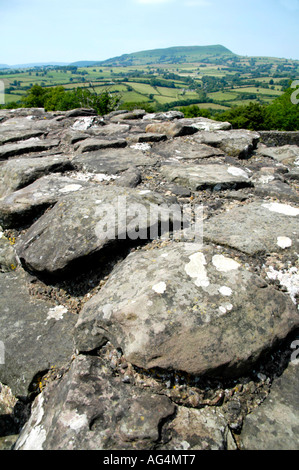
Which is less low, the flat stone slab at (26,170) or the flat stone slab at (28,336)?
the flat stone slab at (26,170)

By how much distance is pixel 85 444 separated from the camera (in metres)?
1.38

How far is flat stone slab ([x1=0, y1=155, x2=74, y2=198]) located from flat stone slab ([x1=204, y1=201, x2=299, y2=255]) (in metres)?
2.15

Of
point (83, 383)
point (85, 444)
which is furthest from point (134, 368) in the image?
point (85, 444)

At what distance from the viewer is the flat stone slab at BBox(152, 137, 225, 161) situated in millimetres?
4230

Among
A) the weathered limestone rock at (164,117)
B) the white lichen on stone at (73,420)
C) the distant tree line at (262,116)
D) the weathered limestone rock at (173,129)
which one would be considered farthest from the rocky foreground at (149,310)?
the distant tree line at (262,116)

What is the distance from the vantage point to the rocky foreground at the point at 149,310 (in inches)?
59.4

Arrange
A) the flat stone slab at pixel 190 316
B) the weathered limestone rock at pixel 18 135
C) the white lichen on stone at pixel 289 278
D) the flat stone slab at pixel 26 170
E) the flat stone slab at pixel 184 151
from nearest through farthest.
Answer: the flat stone slab at pixel 190 316, the white lichen on stone at pixel 289 278, the flat stone slab at pixel 26 170, the flat stone slab at pixel 184 151, the weathered limestone rock at pixel 18 135

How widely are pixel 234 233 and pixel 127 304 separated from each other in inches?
45.6

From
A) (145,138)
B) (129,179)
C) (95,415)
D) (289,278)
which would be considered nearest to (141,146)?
(145,138)

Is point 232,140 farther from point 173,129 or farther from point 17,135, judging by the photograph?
point 17,135

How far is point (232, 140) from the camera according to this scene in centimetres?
460

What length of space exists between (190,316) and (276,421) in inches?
26.7

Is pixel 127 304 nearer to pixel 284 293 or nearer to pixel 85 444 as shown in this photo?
pixel 85 444

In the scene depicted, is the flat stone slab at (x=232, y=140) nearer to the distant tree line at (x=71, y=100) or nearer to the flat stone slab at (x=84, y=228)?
the flat stone slab at (x=84, y=228)
